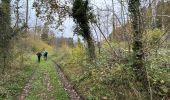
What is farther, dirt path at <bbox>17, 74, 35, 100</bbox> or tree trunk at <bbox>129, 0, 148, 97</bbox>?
dirt path at <bbox>17, 74, 35, 100</bbox>

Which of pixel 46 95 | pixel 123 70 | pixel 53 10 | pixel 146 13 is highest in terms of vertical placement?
pixel 53 10

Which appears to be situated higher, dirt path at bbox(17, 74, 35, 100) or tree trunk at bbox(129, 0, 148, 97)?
tree trunk at bbox(129, 0, 148, 97)

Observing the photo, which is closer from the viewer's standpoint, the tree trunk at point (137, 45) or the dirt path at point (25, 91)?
the tree trunk at point (137, 45)

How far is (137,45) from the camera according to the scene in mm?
13523

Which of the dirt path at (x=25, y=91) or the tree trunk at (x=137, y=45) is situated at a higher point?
the tree trunk at (x=137, y=45)

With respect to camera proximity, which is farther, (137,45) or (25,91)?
(25,91)

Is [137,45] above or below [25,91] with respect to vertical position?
above

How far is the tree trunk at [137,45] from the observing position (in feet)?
42.5

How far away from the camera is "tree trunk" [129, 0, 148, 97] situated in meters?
13.0

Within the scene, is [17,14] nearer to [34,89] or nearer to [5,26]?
[5,26]

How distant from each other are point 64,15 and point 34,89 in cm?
889

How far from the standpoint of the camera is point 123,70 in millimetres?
13703

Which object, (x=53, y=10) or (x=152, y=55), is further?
(x=53, y=10)

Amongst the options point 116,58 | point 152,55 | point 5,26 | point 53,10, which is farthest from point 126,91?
point 53,10
